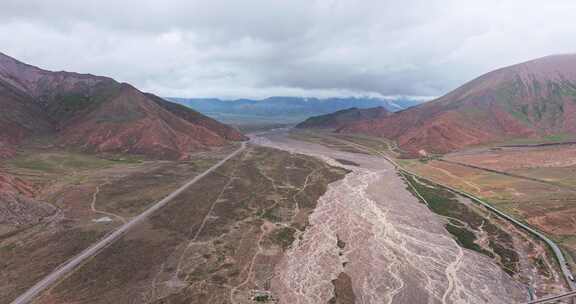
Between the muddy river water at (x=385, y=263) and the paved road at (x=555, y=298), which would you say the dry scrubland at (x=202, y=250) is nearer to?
the muddy river water at (x=385, y=263)

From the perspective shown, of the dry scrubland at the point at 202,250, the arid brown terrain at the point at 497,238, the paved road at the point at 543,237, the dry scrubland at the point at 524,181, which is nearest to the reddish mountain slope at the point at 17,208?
the dry scrubland at the point at 202,250

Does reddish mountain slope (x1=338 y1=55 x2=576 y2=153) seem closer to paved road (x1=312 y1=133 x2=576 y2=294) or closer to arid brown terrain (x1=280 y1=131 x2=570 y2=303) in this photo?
paved road (x1=312 y1=133 x2=576 y2=294)

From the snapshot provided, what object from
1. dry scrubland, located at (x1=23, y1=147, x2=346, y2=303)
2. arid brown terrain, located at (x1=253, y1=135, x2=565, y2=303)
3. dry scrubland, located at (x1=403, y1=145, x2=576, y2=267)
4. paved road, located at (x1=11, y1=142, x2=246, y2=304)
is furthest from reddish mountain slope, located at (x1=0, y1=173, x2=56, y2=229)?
dry scrubland, located at (x1=403, y1=145, x2=576, y2=267)

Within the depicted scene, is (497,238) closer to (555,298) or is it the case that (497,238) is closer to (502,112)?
(555,298)

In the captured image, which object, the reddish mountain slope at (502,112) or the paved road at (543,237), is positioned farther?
the reddish mountain slope at (502,112)

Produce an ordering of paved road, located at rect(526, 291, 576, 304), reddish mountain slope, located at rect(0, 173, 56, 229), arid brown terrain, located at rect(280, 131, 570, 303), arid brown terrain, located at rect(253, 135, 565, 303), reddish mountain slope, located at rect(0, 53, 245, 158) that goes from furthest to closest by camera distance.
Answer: reddish mountain slope, located at rect(0, 53, 245, 158) < reddish mountain slope, located at rect(0, 173, 56, 229) < arid brown terrain, located at rect(280, 131, 570, 303) < arid brown terrain, located at rect(253, 135, 565, 303) < paved road, located at rect(526, 291, 576, 304)

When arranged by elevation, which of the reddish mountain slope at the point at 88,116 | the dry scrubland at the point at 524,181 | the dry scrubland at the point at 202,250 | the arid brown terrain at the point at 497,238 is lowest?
the arid brown terrain at the point at 497,238
